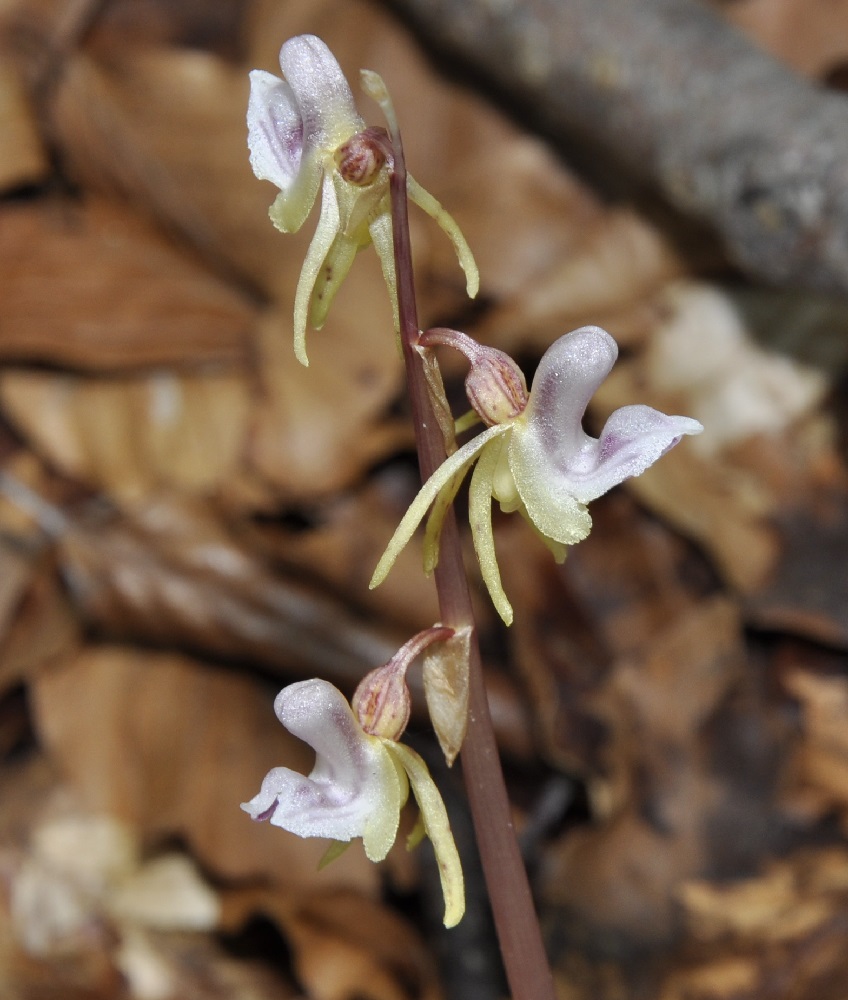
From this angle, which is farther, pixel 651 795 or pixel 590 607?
pixel 590 607

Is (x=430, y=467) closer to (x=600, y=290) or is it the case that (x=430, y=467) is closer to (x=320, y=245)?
(x=320, y=245)

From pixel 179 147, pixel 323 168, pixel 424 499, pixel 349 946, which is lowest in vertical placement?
pixel 349 946

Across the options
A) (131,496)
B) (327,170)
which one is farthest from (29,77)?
(327,170)

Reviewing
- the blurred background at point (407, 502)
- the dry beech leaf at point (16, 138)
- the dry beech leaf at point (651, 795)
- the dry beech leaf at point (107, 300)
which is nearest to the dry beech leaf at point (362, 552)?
the blurred background at point (407, 502)

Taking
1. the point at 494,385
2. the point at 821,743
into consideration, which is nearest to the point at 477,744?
the point at 494,385

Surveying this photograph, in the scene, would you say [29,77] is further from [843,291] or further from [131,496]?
[843,291]

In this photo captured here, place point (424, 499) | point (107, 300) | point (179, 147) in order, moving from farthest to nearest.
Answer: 1. point (179, 147)
2. point (107, 300)
3. point (424, 499)

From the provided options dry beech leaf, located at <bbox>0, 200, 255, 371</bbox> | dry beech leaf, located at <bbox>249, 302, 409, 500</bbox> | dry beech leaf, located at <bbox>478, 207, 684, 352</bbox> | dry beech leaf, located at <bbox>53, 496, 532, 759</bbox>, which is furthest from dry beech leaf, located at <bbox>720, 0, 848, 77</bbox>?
dry beech leaf, located at <bbox>53, 496, 532, 759</bbox>

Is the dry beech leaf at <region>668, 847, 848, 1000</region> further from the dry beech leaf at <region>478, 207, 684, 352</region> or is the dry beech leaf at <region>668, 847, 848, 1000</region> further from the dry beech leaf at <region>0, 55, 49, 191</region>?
the dry beech leaf at <region>0, 55, 49, 191</region>
